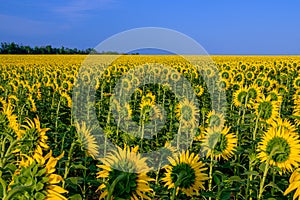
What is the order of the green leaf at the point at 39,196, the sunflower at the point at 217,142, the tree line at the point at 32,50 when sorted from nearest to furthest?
the green leaf at the point at 39,196, the sunflower at the point at 217,142, the tree line at the point at 32,50

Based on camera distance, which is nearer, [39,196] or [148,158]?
[39,196]

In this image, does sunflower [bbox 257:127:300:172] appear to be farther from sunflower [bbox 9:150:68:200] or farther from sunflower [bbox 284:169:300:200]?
sunflower [bbox 9:150:68:200]

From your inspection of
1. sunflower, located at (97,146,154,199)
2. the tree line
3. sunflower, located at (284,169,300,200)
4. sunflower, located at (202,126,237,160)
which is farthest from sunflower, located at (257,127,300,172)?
the tree line

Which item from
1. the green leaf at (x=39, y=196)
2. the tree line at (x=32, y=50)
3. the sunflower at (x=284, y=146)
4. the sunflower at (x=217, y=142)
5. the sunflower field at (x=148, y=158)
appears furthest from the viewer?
the tree line at (x=32, y=50)

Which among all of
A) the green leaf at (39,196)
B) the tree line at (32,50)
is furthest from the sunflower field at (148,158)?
the tree line at (32,50)

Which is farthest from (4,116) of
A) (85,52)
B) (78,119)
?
(85,52)

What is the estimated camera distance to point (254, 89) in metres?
6.54

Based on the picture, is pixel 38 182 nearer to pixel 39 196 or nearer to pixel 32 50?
pixel 39 196

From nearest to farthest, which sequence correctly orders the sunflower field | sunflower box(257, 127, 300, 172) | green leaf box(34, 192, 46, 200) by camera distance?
green leaf box(34, 192, 46, 200), the sunflower field, sunflower box(257, 127, 300, 172)

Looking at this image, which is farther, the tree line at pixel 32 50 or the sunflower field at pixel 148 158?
the tree line at pixel 32 50

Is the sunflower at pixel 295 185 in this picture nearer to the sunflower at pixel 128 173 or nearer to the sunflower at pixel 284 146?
the sunflower at pixel 128 173

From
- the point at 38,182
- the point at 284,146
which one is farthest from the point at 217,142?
the point at 38,182

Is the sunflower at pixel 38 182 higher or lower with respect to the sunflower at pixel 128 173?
higher

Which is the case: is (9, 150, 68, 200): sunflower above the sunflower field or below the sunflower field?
above
